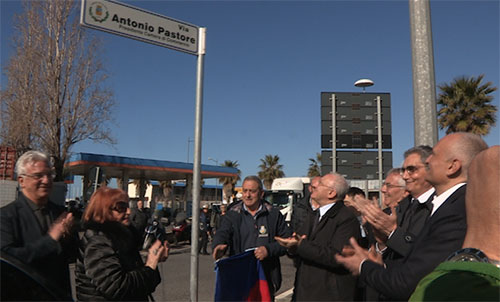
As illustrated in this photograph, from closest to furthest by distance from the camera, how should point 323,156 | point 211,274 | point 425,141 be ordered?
point 425,141 < point 211,274 < point 323,156

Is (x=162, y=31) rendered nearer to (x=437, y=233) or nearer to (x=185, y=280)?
(x=437, y=233)

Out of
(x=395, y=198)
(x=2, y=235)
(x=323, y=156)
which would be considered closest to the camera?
(x=2, y=235)

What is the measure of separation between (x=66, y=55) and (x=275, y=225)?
22036 mm

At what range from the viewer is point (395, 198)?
4.63 meters

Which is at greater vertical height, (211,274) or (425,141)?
(425,141)

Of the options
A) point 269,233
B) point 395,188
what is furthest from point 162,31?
point 395,188

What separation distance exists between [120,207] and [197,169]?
45.9 inches

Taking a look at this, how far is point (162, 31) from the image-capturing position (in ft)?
13.5

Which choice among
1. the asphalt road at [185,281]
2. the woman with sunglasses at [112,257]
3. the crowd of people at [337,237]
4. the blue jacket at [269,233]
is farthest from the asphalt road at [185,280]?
the woman with sunglasses at [112,257]

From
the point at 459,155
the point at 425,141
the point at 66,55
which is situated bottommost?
the point at 459,155

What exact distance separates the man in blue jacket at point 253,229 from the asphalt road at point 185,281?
124 centimetres

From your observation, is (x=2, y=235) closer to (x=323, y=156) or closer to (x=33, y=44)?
(x=323, y=156)

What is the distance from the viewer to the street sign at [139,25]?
374 cm

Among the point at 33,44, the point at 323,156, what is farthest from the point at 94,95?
the point at 323,156
